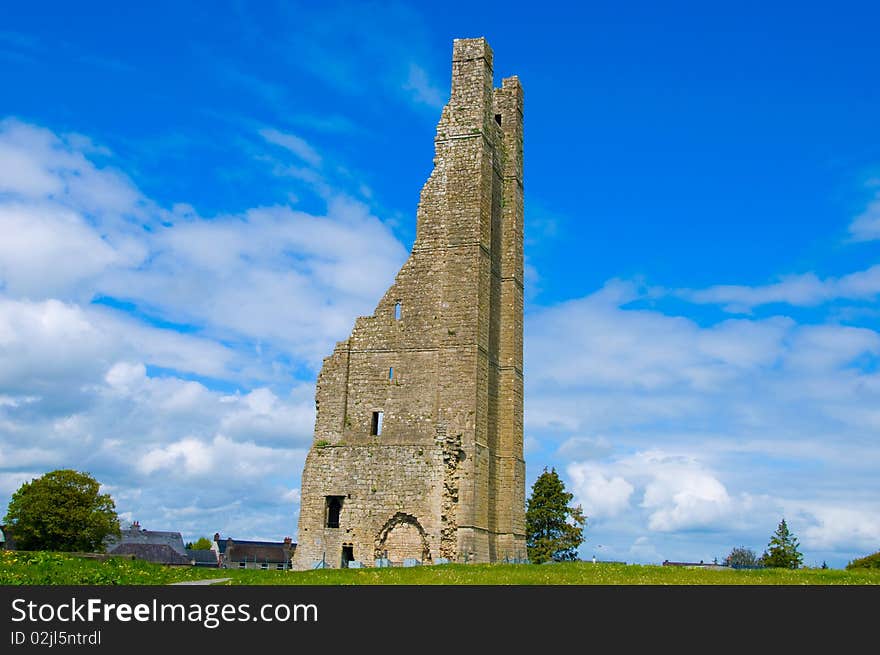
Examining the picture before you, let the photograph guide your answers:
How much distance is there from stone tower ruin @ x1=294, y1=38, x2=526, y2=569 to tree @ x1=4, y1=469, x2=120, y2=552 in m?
23.6

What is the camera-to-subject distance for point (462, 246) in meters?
29.4

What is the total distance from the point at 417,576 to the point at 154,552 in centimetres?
5449

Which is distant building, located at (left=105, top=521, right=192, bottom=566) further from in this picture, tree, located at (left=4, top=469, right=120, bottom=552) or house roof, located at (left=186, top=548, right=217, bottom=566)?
tree, located at (left=4, top=469, right=120, bottom=552)

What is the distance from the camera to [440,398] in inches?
1118

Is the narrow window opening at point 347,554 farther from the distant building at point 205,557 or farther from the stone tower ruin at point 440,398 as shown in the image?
the distant building at point 205,557

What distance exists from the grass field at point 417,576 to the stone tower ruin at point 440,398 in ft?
22.4

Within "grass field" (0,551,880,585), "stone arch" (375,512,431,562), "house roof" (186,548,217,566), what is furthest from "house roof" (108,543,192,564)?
"grass field" (0,551,880,585)

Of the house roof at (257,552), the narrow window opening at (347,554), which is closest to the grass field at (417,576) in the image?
the narrow window opening at (347,554)
